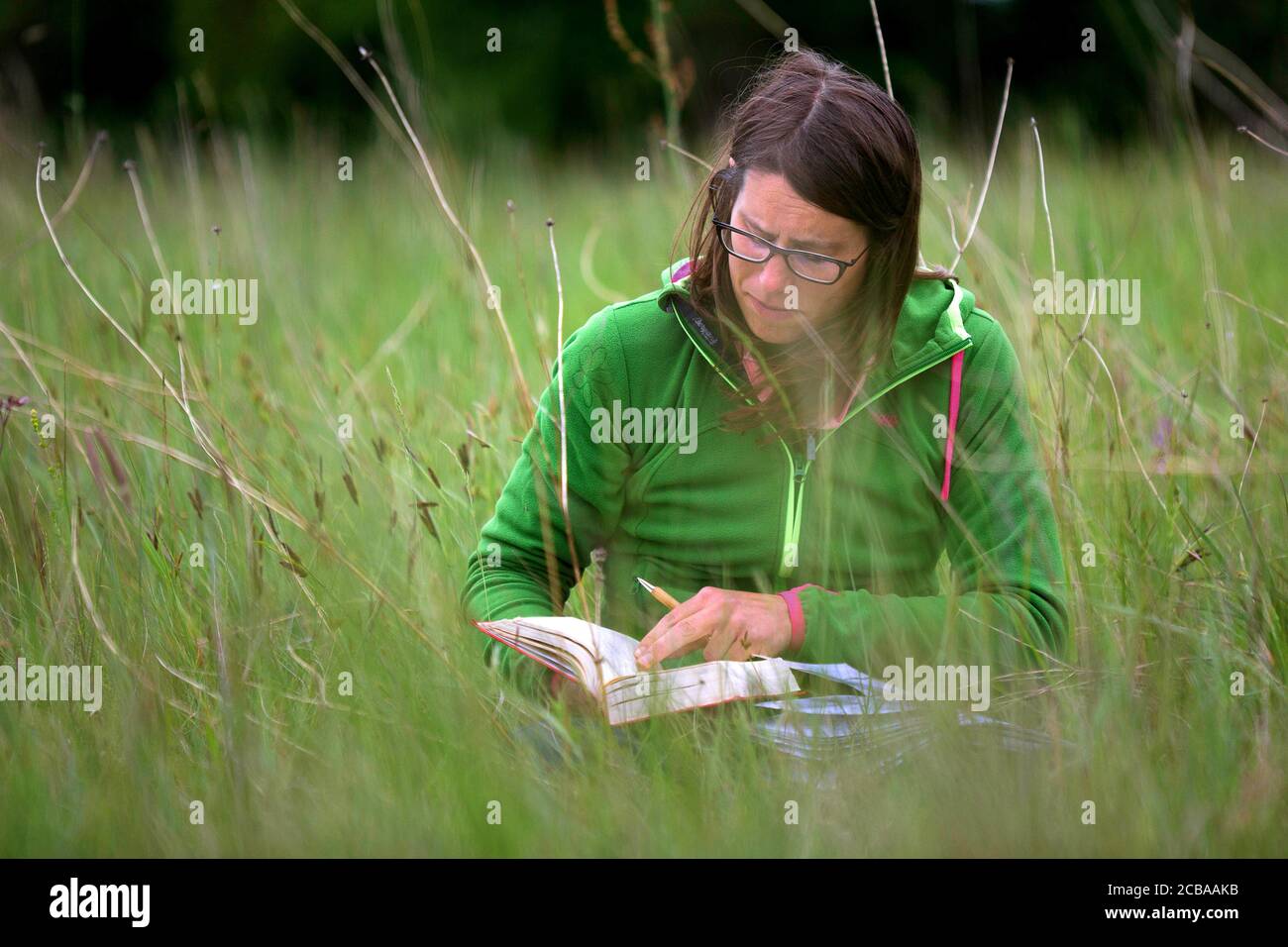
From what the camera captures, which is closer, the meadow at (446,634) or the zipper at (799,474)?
the meadow at (446,634)

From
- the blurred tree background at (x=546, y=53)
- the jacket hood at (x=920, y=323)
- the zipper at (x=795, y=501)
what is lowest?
the zipper at (x=795, y=501)

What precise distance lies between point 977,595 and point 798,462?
0.30m

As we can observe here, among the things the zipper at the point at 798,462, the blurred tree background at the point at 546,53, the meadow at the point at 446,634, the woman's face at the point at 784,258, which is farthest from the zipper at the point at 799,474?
the blurred tree background at the point at 546,53

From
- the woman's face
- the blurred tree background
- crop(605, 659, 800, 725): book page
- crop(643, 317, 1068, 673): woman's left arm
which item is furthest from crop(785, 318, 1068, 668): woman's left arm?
the blurred tree background

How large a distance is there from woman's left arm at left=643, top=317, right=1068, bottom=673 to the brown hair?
0.55ft

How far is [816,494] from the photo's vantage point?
1.74m

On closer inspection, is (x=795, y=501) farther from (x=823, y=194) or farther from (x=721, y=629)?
(x=823, y=194)

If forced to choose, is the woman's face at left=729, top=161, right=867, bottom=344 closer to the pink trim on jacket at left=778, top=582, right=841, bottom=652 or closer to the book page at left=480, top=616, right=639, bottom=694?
the pink trim on jacket at left=778, top=582, right=841, bottom=652

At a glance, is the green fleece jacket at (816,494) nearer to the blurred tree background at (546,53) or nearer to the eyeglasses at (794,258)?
the eyeglasses at (794,258)

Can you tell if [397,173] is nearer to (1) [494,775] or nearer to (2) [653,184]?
(2) [653,184]

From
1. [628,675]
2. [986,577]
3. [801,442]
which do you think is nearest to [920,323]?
[801,442]

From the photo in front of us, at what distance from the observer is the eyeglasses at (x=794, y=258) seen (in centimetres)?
162

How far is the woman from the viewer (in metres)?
1.65

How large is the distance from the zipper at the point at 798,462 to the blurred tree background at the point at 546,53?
5.87 meters
